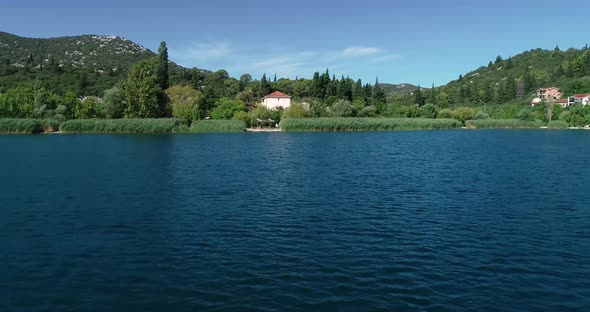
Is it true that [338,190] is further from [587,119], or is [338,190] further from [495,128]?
[587,119]

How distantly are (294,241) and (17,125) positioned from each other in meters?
91.7

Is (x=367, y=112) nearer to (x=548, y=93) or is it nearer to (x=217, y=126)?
(x=217, y=126)

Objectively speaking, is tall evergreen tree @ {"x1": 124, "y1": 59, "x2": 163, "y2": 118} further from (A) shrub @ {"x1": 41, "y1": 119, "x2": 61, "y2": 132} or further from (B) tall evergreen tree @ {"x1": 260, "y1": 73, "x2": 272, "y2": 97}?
(B) tall evergreen tree @ {"x1": 260, "y1": 73, "x2": 272, "y2": 97}

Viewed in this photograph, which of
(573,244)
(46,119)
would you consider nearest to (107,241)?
(573,244)

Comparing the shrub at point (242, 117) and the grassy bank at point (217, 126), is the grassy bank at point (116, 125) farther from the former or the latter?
the shrub at point (242, 117)

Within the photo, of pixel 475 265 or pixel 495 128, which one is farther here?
pixel 495 128

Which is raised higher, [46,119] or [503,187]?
[46,119]

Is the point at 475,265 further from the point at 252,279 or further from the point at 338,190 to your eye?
the point at 338,190

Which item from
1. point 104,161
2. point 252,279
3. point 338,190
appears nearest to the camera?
point 252,279

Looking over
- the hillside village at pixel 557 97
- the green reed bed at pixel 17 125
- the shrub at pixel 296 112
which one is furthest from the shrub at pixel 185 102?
the hillside village at pixel 557 97

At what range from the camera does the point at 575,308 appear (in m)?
11.3

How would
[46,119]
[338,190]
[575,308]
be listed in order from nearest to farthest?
[575,308] < [338,190] < [46,119]

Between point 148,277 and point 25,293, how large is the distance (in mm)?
3213

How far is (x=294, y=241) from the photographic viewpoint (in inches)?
666
